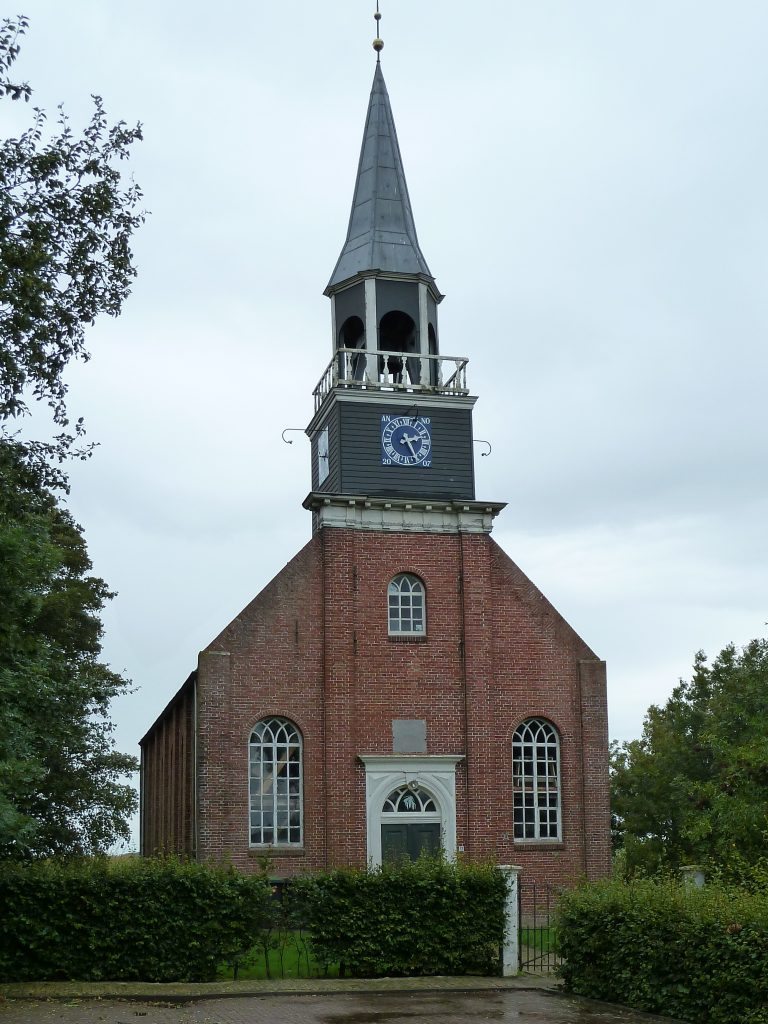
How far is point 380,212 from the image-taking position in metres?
33.7

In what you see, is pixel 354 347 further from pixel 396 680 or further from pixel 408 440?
pixel 396 680

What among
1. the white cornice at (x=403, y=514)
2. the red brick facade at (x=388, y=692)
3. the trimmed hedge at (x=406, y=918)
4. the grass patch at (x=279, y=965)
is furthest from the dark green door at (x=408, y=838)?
the trimmed hedge at (x=406, y=918)

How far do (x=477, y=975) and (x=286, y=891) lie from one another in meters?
3.32

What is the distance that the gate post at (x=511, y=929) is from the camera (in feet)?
68.6

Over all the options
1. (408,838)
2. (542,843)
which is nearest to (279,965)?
(408,838)

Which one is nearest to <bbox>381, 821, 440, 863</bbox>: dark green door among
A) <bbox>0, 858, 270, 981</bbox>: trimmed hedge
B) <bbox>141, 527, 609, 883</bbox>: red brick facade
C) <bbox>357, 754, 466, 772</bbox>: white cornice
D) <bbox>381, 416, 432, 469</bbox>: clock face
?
<bbox>141, 527, 609, 883</bbox>: red brick facade

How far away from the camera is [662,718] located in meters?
51.5

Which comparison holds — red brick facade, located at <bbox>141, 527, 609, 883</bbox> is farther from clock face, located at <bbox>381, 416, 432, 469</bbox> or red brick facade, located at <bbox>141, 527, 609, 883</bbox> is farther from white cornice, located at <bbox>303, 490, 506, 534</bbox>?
clock face, located at <bbox>381, 416, 432, 469</bbox>

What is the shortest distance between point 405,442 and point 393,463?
0.60 m

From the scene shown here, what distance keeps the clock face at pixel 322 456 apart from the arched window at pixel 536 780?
769 cm

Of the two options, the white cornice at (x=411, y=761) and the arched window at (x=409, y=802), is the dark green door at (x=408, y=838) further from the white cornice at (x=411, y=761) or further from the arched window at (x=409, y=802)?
the white cornice at (x=411, y=761)

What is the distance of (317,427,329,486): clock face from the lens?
31.9 meters

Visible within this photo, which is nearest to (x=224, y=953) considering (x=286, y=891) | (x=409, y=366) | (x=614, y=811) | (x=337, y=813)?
(x=286, y=891)

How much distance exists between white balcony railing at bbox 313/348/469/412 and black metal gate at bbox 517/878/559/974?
459 inches
